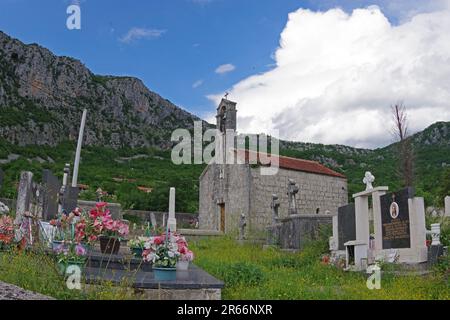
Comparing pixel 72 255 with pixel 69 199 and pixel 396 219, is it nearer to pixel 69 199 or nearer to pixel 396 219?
pixel 69 199

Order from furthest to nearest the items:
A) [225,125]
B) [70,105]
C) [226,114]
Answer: [70,105] < [225,125] < [226,114]

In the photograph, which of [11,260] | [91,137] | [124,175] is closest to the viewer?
[11,260]

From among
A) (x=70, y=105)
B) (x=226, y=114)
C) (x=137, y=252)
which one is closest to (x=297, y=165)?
(x=226, y=114)

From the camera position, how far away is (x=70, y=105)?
5744 centimetres

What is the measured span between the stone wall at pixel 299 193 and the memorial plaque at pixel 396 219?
12978mm

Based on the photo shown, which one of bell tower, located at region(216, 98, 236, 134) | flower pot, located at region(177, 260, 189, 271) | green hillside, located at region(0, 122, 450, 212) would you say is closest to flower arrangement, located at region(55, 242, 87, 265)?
flower pot, located at region(177, 260, 189, 271)

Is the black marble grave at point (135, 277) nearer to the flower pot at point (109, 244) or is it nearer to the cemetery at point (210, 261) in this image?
the cemetery at point (210, 261)

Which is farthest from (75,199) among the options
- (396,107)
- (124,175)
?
(124,175)

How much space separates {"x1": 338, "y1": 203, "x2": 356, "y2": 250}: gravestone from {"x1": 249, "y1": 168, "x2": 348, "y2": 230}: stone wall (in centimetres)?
1116

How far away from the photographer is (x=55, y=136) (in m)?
49.0

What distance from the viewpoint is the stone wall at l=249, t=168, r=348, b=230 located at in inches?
938

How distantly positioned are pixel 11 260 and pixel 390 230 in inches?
306

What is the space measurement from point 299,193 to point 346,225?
43.5ft
